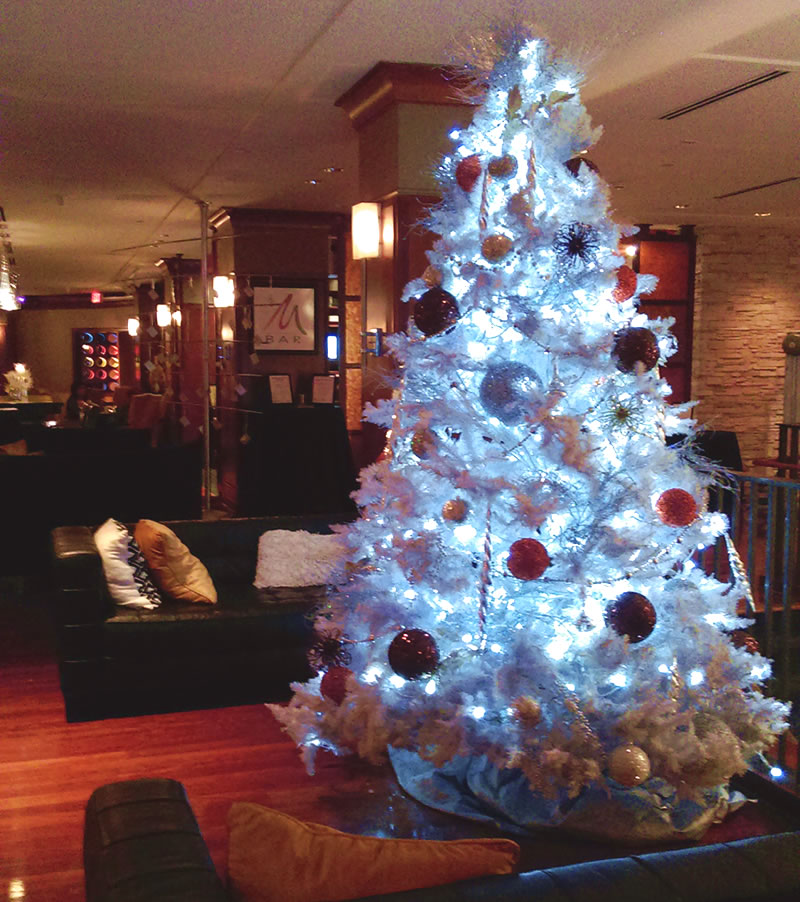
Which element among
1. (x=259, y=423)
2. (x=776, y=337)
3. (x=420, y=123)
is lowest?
(x=259, y=423)

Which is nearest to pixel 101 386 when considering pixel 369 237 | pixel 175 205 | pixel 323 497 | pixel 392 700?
pixel 175 205

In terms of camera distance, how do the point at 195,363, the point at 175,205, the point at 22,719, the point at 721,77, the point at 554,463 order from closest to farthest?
the point at 554,463 → the point at 22,719 → the point at 721,77 → the point at 175,205 → the point at 195,363

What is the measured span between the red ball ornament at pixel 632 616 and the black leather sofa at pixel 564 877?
1207mm

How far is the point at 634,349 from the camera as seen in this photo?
2.70m

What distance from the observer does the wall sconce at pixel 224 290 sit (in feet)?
28.9

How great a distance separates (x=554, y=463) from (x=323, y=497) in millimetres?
5028

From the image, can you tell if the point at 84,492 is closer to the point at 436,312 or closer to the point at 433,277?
the point at 433,277

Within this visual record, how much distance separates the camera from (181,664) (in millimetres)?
3812

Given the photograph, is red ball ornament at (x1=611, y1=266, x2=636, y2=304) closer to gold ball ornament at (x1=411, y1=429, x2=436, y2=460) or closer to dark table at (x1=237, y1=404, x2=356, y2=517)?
gold ball ornament at (x1=411, y1=429, x2=436, y2=460)

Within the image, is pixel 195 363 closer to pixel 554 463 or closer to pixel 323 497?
pixel 323 497

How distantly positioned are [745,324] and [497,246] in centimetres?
848

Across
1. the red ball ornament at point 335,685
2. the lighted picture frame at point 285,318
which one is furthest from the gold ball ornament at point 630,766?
the lighted picture frame at point 285,318

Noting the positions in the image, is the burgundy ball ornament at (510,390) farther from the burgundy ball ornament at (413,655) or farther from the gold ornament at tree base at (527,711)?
the gold ornament at tree base at (527,711)

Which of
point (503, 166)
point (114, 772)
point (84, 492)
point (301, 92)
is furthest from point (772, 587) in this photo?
point (84, 492)
